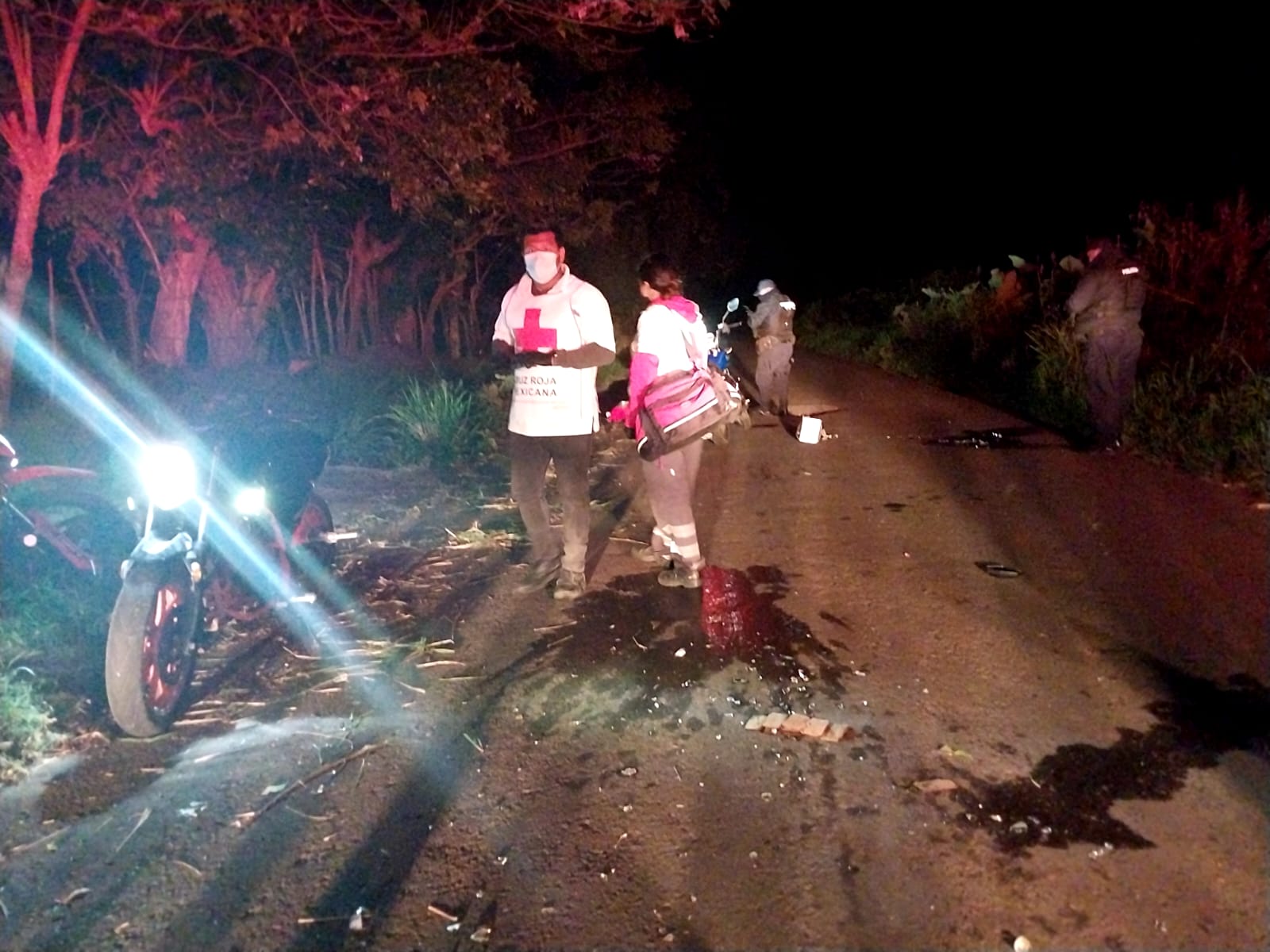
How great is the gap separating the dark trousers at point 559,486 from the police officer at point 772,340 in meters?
6.67

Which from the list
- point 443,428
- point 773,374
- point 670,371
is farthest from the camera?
point 773,374

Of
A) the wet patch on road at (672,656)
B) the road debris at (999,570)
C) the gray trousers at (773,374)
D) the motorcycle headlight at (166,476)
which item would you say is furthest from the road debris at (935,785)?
the gray trousers at (773,374)

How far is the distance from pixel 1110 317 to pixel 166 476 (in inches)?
322

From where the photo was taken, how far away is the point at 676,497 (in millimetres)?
6562

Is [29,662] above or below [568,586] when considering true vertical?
above

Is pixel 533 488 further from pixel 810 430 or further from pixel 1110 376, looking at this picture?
pixel 1110 376

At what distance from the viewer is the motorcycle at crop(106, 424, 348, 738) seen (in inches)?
182

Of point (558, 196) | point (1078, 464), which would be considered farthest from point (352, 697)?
point (558, 196)

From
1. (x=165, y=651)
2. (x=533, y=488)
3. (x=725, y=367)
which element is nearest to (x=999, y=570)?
(x=533, y=488)

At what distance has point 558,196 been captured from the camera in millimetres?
14016

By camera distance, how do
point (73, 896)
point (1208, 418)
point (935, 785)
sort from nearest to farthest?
point (73, 896) < point (935, 785) < point (1208, 418)

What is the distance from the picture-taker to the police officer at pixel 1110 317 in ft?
31.6

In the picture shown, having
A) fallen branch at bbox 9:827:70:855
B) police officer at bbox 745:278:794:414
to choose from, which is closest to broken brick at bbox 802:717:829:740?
fallen branch at bbox 9:827:70:855

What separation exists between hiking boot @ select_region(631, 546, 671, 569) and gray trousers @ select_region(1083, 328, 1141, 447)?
5.16 metres
